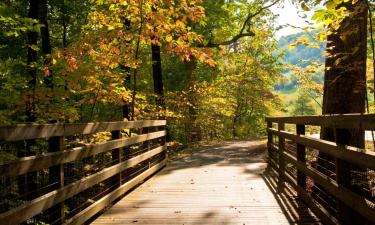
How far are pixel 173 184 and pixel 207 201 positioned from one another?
1904 millimetres

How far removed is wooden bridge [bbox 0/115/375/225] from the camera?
13.7 feet

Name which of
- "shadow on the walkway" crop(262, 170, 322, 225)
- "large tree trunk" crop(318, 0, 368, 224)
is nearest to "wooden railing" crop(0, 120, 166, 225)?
"shadow on the walkway" crop(262, 170, 322, 225)

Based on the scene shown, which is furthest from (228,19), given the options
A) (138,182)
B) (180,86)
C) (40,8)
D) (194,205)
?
(194,205)

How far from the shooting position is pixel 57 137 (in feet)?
15.4

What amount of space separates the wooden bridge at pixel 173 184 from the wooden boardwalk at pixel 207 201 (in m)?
0.01

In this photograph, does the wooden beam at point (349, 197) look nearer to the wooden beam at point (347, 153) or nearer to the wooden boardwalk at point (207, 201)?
the wooden beam at point (347, 153)

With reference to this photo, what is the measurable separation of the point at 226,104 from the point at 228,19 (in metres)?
5.25

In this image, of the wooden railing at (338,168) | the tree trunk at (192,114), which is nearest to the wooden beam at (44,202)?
the wooden railing at (338,168)

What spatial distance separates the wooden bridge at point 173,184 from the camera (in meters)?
4.18

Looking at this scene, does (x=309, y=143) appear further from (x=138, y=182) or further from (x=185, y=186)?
(x=138, y=182)

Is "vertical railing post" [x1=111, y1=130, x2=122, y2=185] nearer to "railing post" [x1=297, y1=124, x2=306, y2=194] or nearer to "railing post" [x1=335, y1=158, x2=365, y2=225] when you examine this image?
"railing post" [x1=297, y1=124, x2=306, y2=194]

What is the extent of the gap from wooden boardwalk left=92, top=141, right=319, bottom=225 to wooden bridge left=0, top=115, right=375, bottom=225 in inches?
0.6

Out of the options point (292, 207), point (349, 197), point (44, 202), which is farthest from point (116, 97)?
point (349, 197)

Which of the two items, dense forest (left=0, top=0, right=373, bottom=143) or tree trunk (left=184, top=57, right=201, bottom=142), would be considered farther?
tree trunk (left=184, top=57, right=201, bottom=142)
